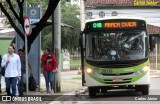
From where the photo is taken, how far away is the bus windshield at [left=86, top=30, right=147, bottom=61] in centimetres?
1888

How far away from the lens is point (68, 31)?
5169 cm

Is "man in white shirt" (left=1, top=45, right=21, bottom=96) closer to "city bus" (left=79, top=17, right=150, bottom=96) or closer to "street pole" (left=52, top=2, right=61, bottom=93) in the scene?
"city bus" (left=79, top=17, right=150, bottom=96)

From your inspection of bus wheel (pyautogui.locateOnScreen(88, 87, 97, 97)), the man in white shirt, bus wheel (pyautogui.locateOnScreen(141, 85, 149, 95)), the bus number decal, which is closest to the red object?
bus wheel (pyautogui.locateOnScreen(88, 87, 97, 97))

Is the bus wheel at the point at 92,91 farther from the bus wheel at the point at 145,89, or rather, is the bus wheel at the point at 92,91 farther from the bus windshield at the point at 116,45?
the bus wheel at the point at 145,89

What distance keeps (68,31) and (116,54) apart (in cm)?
3301

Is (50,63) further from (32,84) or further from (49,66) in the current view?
(32,84)

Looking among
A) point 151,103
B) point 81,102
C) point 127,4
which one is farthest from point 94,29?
A: point 127,4

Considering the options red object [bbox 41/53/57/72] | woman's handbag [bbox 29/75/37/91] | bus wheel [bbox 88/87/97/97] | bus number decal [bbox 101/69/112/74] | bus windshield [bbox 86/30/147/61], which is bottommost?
bus wheel [bbox 88/87/97/97]

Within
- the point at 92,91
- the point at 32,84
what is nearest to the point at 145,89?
the point at 92,91

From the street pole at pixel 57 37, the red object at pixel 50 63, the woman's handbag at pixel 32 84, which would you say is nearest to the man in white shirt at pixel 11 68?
the red object at pixel 50 63

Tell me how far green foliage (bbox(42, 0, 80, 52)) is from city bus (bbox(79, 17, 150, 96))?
98.4 feet

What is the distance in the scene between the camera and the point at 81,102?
17.2 metres

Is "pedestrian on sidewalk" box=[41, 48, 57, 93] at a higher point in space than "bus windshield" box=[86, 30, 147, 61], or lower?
lower

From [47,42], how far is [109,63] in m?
30.7
